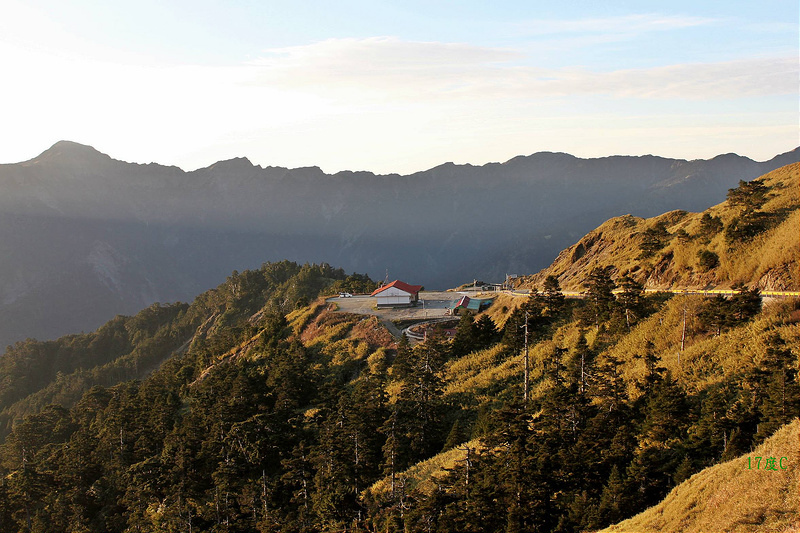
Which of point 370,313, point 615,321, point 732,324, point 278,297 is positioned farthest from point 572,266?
point 278,297

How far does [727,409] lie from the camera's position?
23484mm

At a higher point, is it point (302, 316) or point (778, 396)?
point (778, 396)

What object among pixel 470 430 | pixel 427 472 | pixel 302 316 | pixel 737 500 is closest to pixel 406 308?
pixel 302 316

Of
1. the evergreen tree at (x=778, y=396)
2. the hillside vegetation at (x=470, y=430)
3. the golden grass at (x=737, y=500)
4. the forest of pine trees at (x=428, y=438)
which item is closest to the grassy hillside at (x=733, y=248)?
the hillside vegetation at (x=470, y=430)

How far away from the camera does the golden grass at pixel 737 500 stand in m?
15.3

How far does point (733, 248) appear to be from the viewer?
121 feet

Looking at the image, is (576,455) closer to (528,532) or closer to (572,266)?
(528,532)

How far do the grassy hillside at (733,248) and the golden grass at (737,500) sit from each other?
54.9 feet

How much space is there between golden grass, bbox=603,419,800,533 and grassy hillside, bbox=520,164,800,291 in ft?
54.9

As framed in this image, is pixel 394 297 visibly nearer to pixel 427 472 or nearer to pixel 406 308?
pixel 406 308

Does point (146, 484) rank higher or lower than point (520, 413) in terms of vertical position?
lower

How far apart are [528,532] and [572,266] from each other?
49201 millimetres

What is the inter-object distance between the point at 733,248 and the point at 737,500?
2474 centimetres

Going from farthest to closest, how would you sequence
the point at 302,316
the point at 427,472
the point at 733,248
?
the point at 302,316 < the point at 733,248 < the point at 427,472
